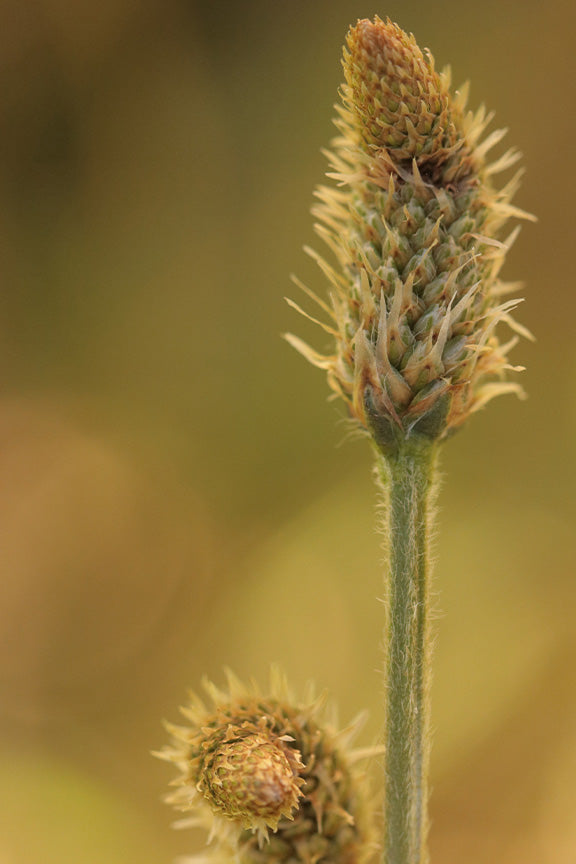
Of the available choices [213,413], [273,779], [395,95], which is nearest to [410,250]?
[395,95]

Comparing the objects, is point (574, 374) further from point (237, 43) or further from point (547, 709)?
point (237, 43)

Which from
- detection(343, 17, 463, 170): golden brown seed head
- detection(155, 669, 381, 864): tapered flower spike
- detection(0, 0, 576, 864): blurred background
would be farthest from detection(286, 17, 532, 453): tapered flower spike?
detection(0, 0, 576, 864): blurred background

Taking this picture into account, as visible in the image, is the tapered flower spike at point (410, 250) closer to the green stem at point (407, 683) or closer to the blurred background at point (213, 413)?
the green stem at point (407, 683)

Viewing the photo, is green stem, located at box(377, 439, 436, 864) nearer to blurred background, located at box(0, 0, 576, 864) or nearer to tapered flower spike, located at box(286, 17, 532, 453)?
tapered flower spike, located at box(286, 17, 532, 453)

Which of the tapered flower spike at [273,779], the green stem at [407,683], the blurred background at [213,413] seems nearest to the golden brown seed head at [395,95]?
the green stem at [407,683]

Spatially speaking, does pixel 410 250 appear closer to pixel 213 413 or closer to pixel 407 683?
pixel 407 683
